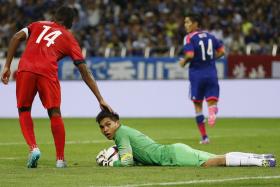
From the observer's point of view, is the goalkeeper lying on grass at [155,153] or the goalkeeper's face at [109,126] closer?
the goalkeeper lying on grass at [155,153]

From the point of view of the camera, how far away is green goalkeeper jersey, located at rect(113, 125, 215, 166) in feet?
Result: 37.5

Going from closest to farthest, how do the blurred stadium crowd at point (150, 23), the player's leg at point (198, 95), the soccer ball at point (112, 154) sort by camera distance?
the soccer ball at point (112, 154), the player's leg at point (198, 95), the blurred stadium crowd at point (150, 23)

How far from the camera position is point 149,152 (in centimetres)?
1155

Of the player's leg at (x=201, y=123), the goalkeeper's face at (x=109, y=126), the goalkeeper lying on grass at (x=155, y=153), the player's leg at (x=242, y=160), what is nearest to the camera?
the player's leg at (x=242, y=160)

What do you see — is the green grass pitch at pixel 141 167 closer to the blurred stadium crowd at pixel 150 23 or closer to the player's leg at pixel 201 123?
the player's leg at pixel 201 123

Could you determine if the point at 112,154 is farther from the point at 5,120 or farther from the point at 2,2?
the point at 2,2

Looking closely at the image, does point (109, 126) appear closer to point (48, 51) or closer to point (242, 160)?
point (48, 51)

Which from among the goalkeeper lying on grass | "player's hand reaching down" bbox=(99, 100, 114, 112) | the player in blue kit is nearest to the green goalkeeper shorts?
the goalkeeper lying on grass

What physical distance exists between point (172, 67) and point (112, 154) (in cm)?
1685

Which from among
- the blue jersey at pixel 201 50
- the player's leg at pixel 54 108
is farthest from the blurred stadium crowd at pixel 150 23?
the player's leg at pixel 54 108

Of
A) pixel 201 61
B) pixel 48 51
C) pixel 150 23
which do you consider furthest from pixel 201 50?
pixel 150 23

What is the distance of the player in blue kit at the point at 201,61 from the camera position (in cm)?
1752

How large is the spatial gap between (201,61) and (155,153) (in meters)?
6.51

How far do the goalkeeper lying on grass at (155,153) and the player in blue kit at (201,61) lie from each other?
588cm
